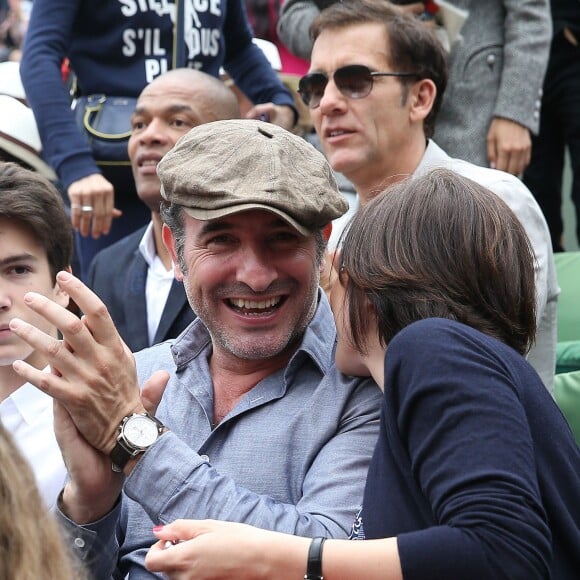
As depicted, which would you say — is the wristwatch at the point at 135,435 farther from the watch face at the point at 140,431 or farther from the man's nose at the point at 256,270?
the man's nose at the point at 256,270

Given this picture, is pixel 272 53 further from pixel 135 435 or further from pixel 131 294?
pixel 135 435

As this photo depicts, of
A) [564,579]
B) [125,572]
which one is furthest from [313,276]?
[564,579]

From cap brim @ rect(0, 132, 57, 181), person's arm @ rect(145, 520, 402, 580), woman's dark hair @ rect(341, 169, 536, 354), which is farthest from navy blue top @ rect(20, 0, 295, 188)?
person's arm @ rect(145, 520, 402, 580)

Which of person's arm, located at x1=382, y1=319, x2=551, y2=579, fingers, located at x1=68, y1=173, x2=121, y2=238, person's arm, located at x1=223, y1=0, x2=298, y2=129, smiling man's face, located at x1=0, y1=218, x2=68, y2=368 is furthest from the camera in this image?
person's arm, located at x1=223, y1=0, x2=298, y2=129

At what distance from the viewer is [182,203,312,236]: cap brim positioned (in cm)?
266

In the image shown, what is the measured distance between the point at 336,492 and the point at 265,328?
1.71 feet

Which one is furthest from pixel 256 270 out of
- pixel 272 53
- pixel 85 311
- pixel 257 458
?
pixel 272 53

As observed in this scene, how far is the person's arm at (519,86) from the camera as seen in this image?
183 inches

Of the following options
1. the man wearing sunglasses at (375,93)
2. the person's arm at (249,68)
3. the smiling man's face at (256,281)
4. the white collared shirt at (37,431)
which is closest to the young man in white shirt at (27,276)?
the white collared shirt at (37,431)

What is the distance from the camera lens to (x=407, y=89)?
4375 millimetres

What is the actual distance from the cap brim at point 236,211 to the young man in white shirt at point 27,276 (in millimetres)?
592

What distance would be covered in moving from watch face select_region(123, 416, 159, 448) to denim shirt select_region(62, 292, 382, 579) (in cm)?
3

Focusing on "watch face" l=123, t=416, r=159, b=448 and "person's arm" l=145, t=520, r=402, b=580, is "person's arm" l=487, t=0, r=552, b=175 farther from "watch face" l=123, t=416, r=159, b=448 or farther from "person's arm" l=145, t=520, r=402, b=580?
"person's arm" l=145, t=520, r=402, b=580

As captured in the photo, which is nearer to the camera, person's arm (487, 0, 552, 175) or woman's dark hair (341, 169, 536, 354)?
woman's dark hair (341, 169, 536, 354)
